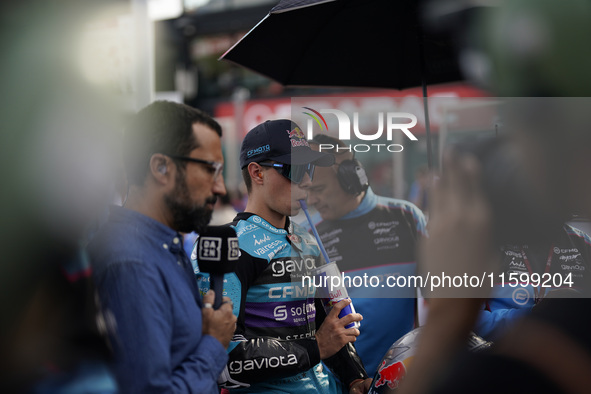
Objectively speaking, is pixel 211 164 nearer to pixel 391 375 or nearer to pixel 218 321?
pixel 218 321

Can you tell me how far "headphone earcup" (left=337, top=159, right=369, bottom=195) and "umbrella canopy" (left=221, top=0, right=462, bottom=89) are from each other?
2.02ft

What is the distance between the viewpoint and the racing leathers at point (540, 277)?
5.93ft

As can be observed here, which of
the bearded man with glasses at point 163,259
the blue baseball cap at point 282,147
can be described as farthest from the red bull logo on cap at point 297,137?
the bearded man with glasses at point 163,259

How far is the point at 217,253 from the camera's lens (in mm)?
1964

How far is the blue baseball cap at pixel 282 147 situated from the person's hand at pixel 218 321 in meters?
0.79

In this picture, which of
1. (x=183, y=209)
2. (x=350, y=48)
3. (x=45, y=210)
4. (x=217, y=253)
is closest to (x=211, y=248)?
(x=217, y=253)

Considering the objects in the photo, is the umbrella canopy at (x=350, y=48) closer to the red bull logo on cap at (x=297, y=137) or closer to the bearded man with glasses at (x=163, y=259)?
the red bull logo on cap at (x=297, y=137)

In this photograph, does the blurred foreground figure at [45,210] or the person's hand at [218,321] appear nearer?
the blurred foreground figure at [45,210]

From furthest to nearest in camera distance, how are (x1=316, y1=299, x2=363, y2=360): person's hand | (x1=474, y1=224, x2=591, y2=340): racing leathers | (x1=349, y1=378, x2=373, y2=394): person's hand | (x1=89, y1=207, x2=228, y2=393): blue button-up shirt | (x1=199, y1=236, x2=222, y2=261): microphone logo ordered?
1. (x1=349, y1=378, x2=373, y2=394): person's hand
2. (x1=316, y1=299, x2=363, y2=360): person's hand
3. (x1=199, y1=236, x2=222, y2=261): microphone logo
4. (x1=474, y1=224, x2=591, y2=340): racing leathers
5. (x1=89, y1=207, x2=228, y2=393): blue button-up shirt

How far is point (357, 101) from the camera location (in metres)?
2.28

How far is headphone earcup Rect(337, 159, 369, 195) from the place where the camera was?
289 cm

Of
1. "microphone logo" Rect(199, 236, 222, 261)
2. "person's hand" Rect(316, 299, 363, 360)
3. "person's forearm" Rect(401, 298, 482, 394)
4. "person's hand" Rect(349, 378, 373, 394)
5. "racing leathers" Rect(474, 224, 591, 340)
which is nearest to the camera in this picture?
"person's forearm" Rect(401, 298, 482, 394)

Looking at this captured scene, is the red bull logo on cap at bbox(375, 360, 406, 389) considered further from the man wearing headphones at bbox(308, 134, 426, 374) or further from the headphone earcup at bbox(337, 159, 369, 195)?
the headphone earcup at bbox(337, 159, 369, 195)

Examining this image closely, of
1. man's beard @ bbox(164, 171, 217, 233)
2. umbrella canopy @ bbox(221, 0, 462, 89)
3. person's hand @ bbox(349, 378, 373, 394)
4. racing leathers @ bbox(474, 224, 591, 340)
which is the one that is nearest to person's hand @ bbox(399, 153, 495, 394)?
racing leathers @ bbox(474, 224, 591, 340)
